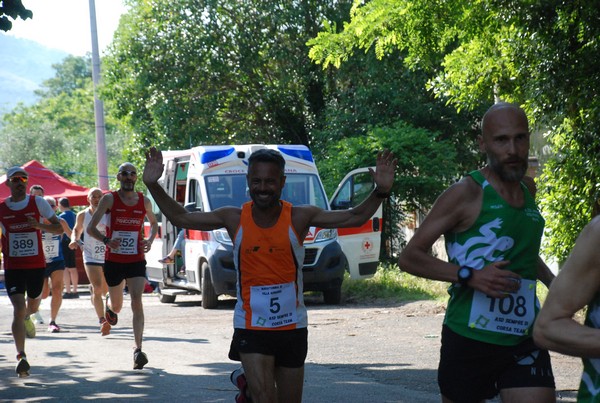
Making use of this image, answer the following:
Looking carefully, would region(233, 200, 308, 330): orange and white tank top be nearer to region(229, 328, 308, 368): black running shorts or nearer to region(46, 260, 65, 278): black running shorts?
region(229, 328, 308, 368): black running shorts

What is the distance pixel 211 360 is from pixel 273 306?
20.1 feet

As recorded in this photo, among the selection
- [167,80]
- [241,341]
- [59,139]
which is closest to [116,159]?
[59,139]

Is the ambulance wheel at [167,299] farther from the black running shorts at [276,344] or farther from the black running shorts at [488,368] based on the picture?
the black running shorts at [488,368]

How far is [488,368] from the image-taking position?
16.4 feet

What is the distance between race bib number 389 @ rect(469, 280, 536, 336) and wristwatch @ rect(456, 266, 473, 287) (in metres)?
0.12

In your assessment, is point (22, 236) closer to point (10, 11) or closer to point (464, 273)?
point (10, 11)

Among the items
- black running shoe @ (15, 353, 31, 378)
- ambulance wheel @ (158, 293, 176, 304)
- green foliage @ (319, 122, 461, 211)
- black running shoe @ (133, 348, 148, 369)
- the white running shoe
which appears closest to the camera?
black running shoe @ (15, 353, 31, 378)

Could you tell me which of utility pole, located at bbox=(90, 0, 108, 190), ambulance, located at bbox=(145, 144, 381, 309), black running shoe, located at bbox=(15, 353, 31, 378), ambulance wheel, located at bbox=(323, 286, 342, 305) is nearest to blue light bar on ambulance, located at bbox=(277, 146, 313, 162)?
ambulance, located at bbox=(145, 144, 381, 309)

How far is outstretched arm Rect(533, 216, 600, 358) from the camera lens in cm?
292

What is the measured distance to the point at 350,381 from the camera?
10422mm

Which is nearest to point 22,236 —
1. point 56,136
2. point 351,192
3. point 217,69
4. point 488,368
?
point 488,368

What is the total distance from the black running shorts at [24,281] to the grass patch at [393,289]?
25.8ft

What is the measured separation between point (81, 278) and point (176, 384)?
54.9 ft

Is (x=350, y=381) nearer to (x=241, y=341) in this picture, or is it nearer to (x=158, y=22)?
(x=241, y=341)
